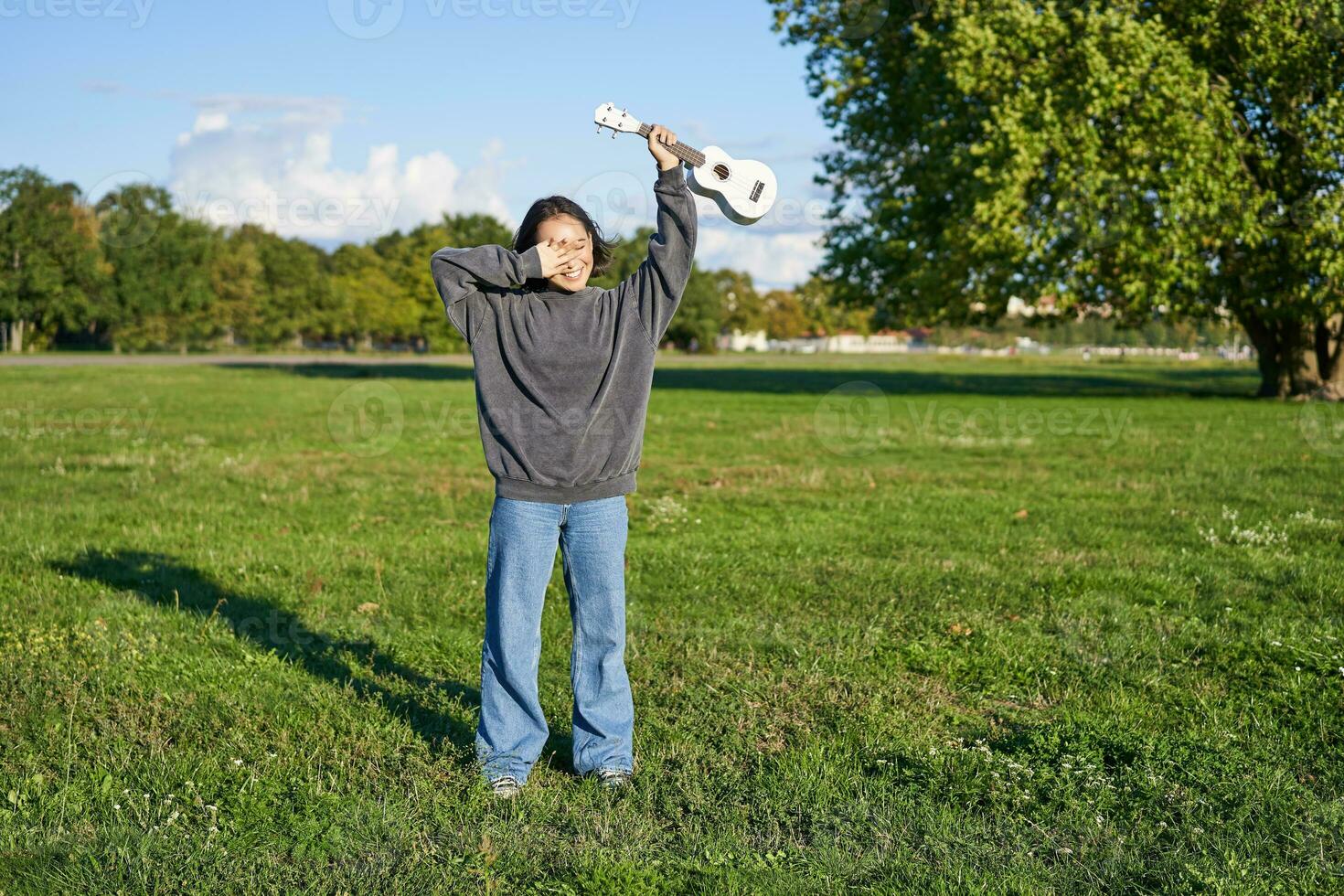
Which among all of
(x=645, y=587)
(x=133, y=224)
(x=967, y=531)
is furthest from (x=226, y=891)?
(x=133, y=224)

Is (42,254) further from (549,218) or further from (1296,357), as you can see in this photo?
(549,218)

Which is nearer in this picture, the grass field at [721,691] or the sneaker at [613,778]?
the grass field at [721,691]

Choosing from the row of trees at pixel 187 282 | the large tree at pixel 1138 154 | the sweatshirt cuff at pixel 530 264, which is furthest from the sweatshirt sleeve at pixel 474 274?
the row of trees at pixel 187 282

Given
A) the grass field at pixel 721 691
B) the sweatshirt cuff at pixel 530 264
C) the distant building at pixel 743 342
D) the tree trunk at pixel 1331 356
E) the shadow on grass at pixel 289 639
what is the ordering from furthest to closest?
the distant building at pixel 743 342, the tree trunk at pixel 1331 356, the shadow on grass at pixel 289 639, the sweatshirt cuff at pixel 530 264, the grass field at pixel 721 691

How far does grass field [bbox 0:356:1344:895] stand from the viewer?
3.81 meters

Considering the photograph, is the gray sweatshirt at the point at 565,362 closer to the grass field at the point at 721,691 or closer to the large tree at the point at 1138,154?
the grass field at the point at 721,691

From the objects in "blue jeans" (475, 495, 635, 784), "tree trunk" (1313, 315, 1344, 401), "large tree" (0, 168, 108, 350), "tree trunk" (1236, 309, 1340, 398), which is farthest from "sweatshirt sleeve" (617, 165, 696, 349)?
"large tree" (0, 168, 108, 350)

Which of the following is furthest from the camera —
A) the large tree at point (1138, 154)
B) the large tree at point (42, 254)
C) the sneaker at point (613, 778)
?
the large tree at point (42, 254)

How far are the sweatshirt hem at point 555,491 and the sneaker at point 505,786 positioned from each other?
45.3 inches

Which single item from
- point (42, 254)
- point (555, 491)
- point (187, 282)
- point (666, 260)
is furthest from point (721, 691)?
point (187, 282)

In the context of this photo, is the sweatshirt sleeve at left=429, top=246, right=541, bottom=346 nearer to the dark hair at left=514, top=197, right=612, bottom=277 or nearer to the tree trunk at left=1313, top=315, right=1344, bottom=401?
the dark hair at left=514, top=197, right=612, bottom=277

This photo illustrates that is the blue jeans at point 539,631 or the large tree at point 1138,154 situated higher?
the large tree at point 1138,154

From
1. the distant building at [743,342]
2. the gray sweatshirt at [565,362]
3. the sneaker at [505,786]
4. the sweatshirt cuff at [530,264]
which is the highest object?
the distant building at [743,342]

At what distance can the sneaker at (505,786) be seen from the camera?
4.29 meters
